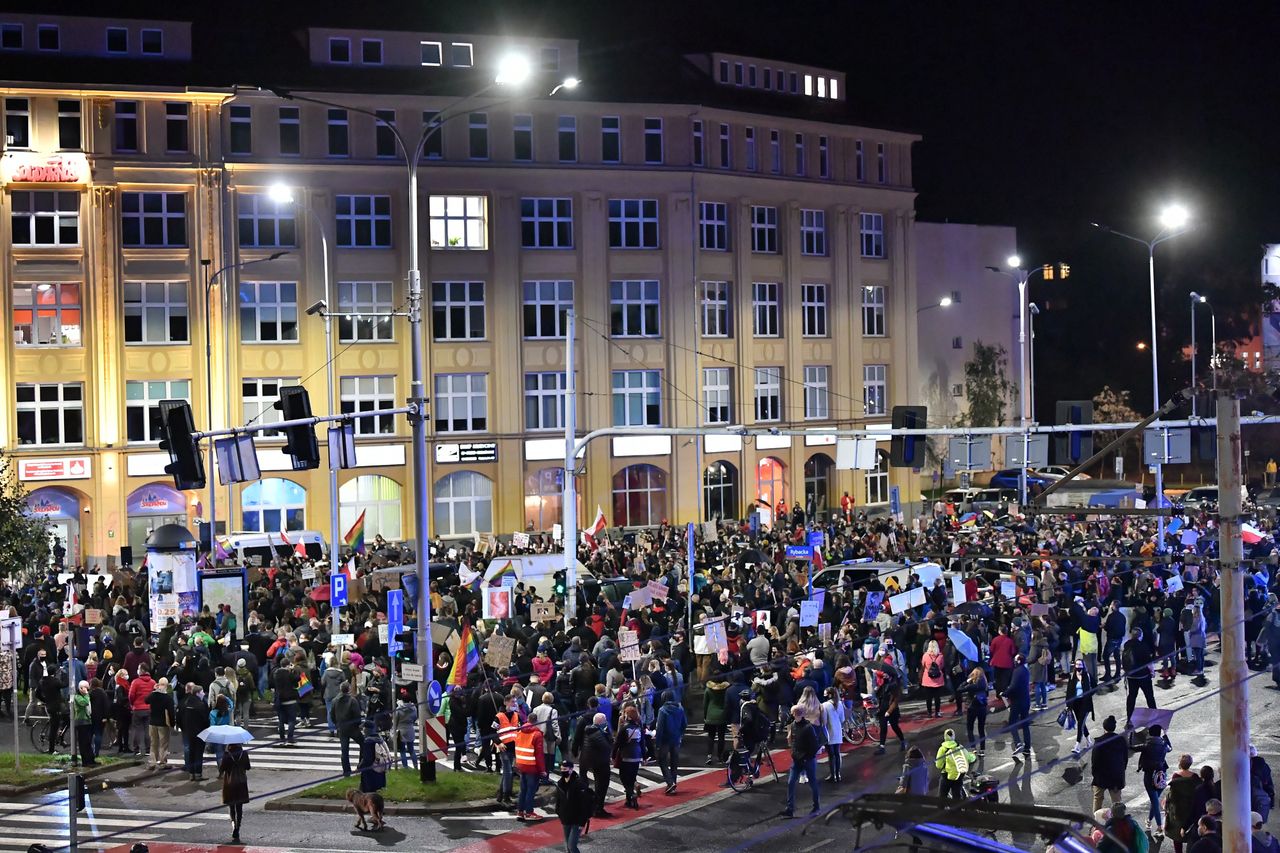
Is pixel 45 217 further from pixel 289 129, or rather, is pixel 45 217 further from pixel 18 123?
pixel 289 129

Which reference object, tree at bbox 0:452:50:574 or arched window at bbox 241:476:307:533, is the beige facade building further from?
tree at bbox 0:452:50:574

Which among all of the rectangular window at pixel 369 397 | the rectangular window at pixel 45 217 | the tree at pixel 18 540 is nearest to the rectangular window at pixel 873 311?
the rectangular window at pixel 369 397

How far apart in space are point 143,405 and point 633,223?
720 inches

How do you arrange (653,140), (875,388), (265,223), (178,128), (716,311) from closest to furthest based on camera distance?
(178,128) → (265,223) → (653,140) → (716,311) → (875,388)

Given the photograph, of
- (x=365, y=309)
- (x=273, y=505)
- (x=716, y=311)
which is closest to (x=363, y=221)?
(x=365, y=309)

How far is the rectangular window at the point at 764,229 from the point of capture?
206ft

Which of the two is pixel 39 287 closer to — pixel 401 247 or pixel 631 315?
pixel 401 247

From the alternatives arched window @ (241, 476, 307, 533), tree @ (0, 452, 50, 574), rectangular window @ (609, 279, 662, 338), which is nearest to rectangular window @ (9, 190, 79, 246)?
arched window @ (241, 476, 307, 533)

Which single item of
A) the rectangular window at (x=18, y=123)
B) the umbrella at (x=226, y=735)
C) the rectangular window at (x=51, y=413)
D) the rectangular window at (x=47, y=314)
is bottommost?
the umbrella at (x=226, y=735)

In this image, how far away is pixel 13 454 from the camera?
171 feet

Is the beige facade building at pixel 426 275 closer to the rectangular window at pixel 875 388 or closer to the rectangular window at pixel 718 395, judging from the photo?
the rectangular window at pixel 718 395

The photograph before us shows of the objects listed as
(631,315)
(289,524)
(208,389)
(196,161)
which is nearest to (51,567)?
(208,389)

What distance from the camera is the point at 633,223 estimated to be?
60062mm

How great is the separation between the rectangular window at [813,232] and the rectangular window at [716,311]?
4.35 metres
